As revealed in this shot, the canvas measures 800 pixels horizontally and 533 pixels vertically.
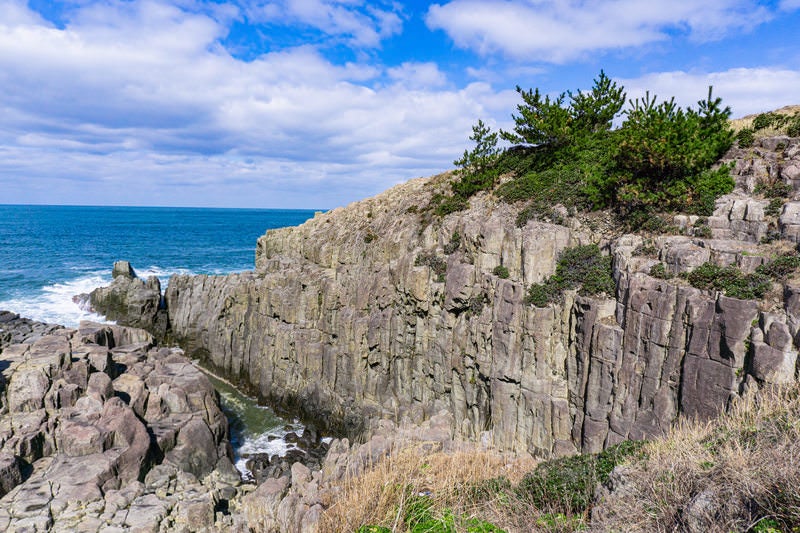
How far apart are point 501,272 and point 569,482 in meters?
16.4

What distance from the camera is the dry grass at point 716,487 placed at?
7540 millimetres

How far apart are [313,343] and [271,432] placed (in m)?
7.03

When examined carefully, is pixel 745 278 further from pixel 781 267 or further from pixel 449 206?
pixel 449 206

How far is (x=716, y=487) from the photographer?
8.47m

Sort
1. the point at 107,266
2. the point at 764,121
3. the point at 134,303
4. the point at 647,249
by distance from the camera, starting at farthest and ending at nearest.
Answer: the point at 107,266
the point at 134,303
the point at 764,121
the point at 647,249

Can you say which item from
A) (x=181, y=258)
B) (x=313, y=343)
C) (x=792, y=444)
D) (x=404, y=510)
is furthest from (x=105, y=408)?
(x=181, y=258)

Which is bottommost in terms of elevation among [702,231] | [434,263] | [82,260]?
[82,260]

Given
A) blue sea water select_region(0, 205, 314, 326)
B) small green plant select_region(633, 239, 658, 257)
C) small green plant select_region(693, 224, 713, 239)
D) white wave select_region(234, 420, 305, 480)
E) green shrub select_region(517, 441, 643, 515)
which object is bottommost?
white wave select_region(234, 420, 305, 480)

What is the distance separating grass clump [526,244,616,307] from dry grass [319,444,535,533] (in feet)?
42.2

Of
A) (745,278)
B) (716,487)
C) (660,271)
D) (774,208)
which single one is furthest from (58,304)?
(774,208)

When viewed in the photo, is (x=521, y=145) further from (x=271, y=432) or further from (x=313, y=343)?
(x=271, y=432)

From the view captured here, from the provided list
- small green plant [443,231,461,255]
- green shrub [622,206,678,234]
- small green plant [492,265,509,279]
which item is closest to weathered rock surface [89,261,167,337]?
small green plant [443,231,461,255]

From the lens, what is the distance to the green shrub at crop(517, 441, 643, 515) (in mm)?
11070

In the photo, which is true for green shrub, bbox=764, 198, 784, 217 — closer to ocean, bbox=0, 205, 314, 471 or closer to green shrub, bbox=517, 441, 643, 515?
green shrub, bbox=517, 441, 643, 515
